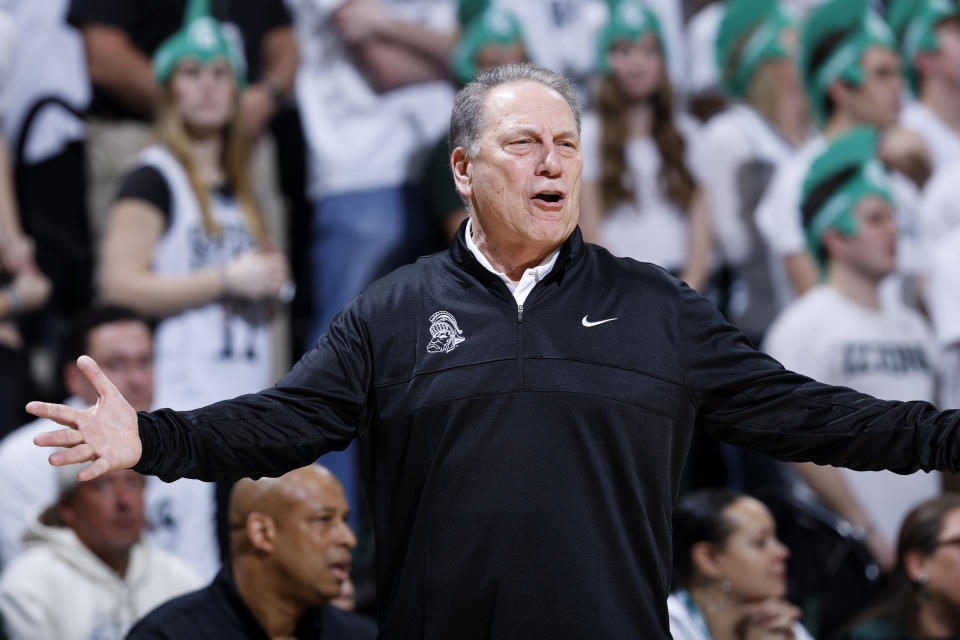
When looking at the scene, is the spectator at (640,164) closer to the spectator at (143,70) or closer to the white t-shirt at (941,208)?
the white t-shirt at (941,208)

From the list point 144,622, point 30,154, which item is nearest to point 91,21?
point 30,154

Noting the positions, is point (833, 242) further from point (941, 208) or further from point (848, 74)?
point (848, 74)

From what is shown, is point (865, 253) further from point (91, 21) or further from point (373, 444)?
point (373, 444)

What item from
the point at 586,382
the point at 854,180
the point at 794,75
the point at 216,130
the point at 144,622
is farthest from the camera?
the point at 794,75

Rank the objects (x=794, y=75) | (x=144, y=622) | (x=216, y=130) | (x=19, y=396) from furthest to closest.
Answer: (x=794, y=75) < (x=216, y=130) < (x=19, y=396) < (x=144, y=622)

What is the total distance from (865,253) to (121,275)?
2670 mm

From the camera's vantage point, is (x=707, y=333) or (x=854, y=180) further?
(x=854, y=180)

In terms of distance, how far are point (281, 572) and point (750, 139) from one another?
2.96m

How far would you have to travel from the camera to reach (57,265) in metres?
5.11

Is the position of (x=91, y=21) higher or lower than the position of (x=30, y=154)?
higher

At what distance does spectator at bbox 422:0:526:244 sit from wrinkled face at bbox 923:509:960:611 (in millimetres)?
2024

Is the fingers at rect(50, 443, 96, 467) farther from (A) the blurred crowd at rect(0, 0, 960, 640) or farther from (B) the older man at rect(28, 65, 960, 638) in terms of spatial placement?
(A) the blurred crowd at rect(0, 0, 960, 640)

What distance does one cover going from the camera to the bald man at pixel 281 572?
3.51m

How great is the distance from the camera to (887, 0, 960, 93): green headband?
6.16 m
